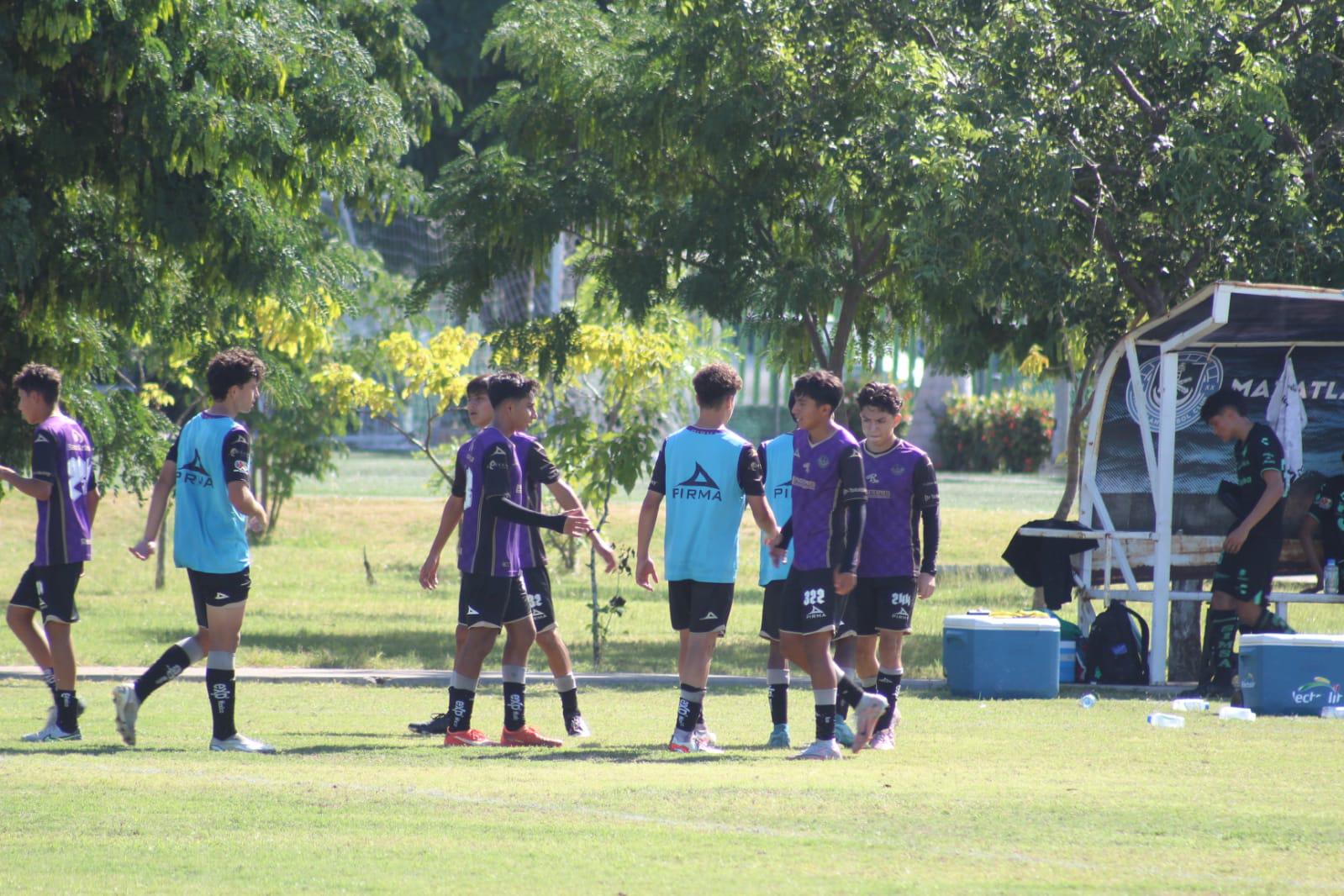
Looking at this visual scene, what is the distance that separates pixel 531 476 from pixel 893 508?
6.18ft

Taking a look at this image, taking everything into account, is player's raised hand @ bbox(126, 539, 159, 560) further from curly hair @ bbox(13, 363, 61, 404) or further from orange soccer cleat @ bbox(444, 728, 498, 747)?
orange soccer cleat @ bbox(444, 728, 498, 747)

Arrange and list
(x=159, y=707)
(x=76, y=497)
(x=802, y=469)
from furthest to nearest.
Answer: (x=159, y=707) → (x=76, y=497) → (x=802, y=469)

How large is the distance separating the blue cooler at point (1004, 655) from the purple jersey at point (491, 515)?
3862 mm

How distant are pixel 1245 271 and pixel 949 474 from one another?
31575 millimetres

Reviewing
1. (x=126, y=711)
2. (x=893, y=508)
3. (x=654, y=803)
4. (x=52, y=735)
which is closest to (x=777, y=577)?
(x=893, y=508)

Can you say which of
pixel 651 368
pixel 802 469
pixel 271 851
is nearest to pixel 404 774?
pixel 271 851

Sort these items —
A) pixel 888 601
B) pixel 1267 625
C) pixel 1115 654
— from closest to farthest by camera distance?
pixel 888 601 < pixel 1267 625 < pixel 1115 654

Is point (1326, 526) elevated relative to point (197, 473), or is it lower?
lower

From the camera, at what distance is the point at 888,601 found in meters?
8.87

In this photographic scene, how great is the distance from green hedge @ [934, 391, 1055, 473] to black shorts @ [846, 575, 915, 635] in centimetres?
3797

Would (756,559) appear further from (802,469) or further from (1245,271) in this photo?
(802,469)

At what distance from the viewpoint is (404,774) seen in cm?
766

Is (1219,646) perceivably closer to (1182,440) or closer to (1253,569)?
(1253,569)

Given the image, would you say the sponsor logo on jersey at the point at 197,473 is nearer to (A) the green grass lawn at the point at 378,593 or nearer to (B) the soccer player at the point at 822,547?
(B) the soccer player at the point at 822,547
